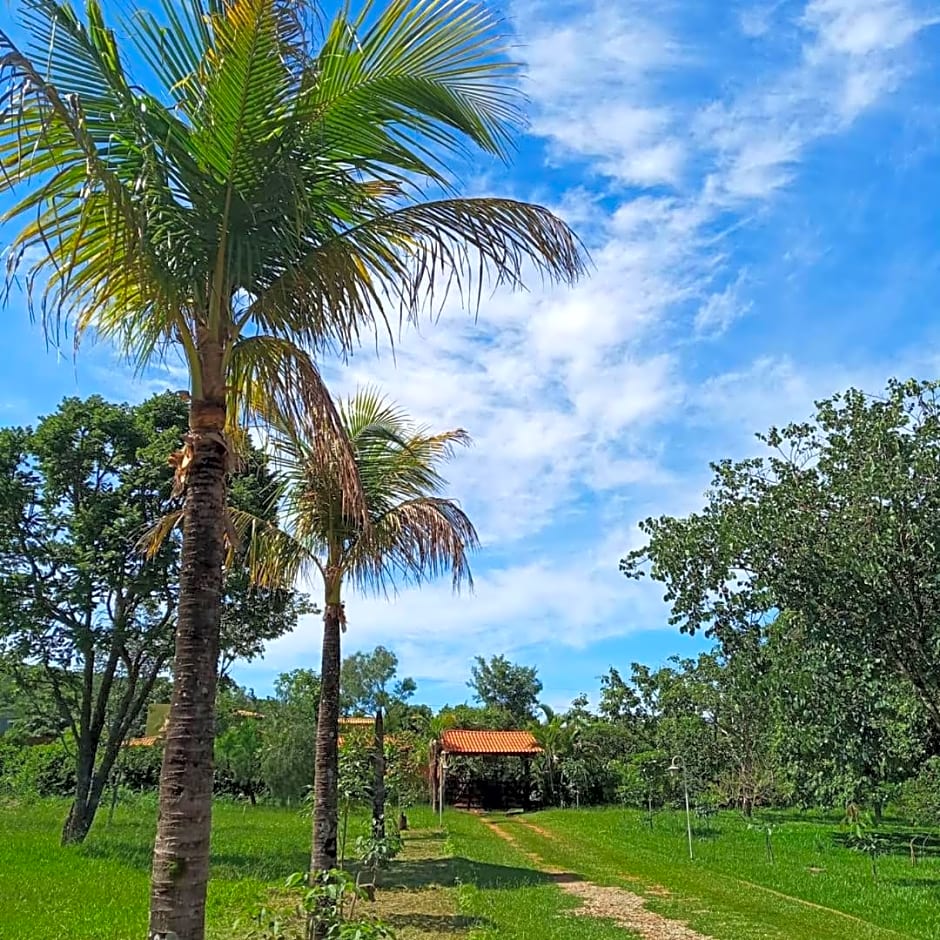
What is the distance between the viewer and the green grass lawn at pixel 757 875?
9.49 m

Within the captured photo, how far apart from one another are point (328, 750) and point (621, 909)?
4347 millimetres

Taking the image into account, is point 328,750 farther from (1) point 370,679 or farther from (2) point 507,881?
(1) point 370,679

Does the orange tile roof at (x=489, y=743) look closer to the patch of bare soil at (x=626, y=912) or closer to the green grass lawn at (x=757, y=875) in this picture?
the green grass lawn at (x=757, y=875)

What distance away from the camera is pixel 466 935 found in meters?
8.37

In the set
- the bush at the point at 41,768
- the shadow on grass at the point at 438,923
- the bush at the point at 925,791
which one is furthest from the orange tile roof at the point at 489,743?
the shadow on grass at the point at 438,923

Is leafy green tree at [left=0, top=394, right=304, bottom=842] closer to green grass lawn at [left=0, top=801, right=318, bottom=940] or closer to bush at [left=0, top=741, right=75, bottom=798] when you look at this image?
green grass lawn at [left=0, top=801, right=318, bottom=940]

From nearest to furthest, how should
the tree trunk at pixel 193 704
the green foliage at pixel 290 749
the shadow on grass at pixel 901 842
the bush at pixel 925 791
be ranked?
1. the tree trunk at pixel 193 704
2. the bush at pixel 925 791
3. the shadow on grass at pixel 901 842
4. the green foliage at pixel 290 749

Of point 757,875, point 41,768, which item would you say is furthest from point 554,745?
point 757,875

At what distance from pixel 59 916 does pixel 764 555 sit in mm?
8825

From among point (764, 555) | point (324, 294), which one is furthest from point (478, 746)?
point (324, 294)

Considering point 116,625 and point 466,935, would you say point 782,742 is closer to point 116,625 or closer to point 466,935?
point 466,935

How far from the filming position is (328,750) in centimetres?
888

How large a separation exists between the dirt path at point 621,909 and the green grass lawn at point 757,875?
24cm

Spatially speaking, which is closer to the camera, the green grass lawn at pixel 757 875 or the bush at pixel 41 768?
the green grass lawn at pixel 757 875
